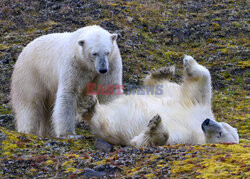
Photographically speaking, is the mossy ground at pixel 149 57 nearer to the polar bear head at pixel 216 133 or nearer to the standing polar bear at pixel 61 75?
the polar bear head at pixel 216 133

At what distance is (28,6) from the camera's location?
10.5m

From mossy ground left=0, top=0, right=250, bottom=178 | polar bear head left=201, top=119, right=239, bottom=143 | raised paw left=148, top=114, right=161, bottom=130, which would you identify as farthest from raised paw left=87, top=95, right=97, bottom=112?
polar bear head left=201, top=119, right=239, bottom=143

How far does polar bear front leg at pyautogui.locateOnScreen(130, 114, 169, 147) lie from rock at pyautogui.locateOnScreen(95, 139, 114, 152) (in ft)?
1.06

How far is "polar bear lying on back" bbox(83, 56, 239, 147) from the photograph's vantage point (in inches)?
169

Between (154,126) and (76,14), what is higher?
(76,14)

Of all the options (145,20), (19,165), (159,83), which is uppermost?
(145,20)

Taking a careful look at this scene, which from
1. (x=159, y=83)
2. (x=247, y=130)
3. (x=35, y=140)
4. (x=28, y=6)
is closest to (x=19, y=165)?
Result: (x=35, y=140)

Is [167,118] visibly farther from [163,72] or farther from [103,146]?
[163,72]

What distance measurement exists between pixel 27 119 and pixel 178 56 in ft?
14.6

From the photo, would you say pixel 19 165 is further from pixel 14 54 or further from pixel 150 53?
pixel 150 53

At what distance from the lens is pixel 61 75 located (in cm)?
550

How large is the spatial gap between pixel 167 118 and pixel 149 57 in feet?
14.1

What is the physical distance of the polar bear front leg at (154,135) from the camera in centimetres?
420

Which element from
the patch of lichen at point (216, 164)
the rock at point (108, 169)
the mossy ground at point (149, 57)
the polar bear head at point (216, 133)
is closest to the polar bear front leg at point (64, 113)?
the mossy ground at point (149, 57)
